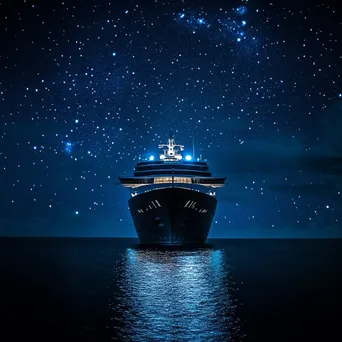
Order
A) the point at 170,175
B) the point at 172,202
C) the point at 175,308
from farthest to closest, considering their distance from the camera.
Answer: the point at 170,175 < the point at 172,202 < the point at 175,308

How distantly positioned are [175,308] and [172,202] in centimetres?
3581

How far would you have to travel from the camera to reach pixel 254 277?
1158 inches

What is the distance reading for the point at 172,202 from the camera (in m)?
52.7

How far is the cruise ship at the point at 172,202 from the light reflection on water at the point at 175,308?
2469 cm

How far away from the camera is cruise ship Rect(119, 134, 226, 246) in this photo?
53312 millimetres

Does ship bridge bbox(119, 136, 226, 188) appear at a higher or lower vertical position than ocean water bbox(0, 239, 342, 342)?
higher

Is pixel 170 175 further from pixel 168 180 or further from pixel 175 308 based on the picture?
pixel 175 308

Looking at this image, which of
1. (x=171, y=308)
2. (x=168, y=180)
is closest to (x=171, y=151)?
(x=168, y=180)

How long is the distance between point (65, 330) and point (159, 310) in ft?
14.6

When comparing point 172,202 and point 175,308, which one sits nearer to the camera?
point 175,308

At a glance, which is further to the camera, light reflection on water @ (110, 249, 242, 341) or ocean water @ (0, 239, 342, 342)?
ocean water @ (0, 239, 342, 342)

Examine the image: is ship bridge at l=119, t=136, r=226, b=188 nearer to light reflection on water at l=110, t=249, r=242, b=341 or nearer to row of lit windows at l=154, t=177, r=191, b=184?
row of lit windows at l=154, t=177, r=191, b=184

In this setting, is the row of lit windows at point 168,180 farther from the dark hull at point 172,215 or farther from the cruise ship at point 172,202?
the dark hull at point 172,215

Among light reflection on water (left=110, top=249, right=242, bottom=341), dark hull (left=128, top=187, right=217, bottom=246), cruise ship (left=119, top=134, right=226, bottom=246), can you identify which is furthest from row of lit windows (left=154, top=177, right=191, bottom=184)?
light reflection on water (left=110, top=249, right=242, bottom=341)
